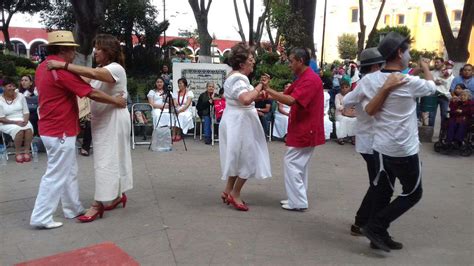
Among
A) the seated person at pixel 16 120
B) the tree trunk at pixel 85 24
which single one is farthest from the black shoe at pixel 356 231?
the tree trunk at pixel 85 24

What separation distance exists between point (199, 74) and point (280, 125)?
2.73 meters

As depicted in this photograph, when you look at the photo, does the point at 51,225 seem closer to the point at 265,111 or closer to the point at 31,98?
the point at 31,98

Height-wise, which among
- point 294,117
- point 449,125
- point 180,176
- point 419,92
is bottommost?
point 180,176

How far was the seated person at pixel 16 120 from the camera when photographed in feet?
22.9

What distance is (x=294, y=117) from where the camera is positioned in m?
4.49

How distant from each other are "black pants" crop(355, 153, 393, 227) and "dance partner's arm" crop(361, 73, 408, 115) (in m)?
0.53

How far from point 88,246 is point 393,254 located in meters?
2.61

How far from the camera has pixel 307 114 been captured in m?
4.43

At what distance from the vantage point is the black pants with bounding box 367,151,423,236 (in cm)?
337

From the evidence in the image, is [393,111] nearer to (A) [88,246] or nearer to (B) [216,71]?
(A) [88,246]

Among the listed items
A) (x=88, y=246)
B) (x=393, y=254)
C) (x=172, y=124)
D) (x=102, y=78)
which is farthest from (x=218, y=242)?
(x=172, y=124)

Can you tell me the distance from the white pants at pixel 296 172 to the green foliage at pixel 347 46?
43.5 metres

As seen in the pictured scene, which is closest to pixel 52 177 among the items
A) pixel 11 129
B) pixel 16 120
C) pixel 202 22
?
pixel 11 129

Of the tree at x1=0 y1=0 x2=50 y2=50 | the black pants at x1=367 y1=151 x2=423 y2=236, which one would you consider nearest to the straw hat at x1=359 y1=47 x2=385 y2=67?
the black pants at x1=367 y1=151 x2=423 y2=236
